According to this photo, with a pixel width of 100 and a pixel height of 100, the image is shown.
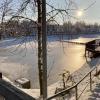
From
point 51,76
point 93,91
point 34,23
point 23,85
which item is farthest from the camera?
point 51,76

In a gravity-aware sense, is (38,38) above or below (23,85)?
above

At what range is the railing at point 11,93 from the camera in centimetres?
339

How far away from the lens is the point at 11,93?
3.67 metres

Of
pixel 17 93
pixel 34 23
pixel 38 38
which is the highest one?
pixel 34 23

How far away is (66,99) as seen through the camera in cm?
768

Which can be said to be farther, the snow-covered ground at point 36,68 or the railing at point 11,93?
the snow-covered ground at point 36,68

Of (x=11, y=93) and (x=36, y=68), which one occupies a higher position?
(x=11, y=93)

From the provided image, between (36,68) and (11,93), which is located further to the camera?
(36,68)

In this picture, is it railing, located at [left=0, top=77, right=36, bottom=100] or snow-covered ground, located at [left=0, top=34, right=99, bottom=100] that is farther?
snow-covered ground, located at [left=0, top=34, right=99, bottom=100]

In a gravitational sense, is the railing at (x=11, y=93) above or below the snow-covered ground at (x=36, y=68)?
above

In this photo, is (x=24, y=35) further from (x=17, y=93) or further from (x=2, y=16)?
(x=17, y=93)

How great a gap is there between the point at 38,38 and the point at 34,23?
1.89ft

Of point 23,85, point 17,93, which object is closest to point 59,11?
point 17,93

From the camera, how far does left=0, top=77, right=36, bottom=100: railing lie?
11.1 ft
